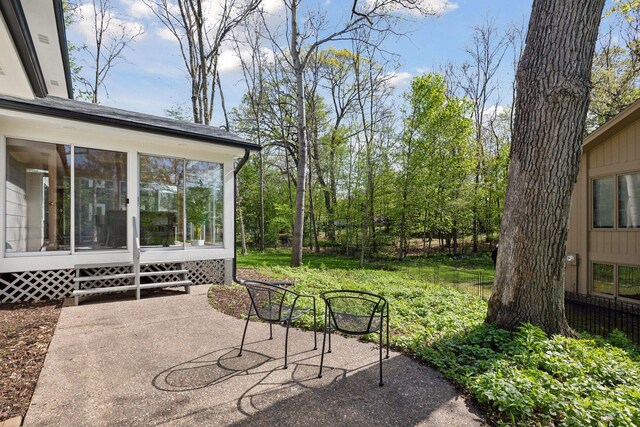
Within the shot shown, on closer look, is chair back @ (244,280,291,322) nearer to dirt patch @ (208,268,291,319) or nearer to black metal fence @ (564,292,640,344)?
dirt patch @ (208,268,291,319)

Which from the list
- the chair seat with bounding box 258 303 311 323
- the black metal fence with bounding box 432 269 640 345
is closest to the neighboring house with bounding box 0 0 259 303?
the chair seat with bounding box 258 303 311 323

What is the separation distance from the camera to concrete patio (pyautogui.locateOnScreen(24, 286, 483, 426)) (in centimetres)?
235

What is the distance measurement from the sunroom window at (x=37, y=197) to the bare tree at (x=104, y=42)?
12.9 metres

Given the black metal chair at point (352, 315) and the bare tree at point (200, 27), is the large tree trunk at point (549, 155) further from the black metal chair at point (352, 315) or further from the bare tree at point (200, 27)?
the bare tree at point (200, 27)

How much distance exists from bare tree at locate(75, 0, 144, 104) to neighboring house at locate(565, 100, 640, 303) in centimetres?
1903

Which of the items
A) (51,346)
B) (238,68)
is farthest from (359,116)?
(51,346)

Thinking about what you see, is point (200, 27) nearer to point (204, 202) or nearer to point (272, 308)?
point (204, 202)

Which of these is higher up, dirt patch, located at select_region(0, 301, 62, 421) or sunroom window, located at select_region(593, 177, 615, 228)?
sunroom window, located at select_region(593, 177, 615, 228)

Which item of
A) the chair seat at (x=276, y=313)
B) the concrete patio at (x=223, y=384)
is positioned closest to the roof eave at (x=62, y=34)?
the concrete patio at (x=223, y=384)

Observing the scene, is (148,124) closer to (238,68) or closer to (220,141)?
(220,141)

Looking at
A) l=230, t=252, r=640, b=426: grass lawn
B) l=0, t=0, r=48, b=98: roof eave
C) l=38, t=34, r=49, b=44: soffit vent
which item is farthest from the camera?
l=38, t=34, r=49, b=44: soffit vent

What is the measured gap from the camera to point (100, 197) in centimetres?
646

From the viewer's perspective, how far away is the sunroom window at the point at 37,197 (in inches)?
219

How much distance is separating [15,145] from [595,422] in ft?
26.7
